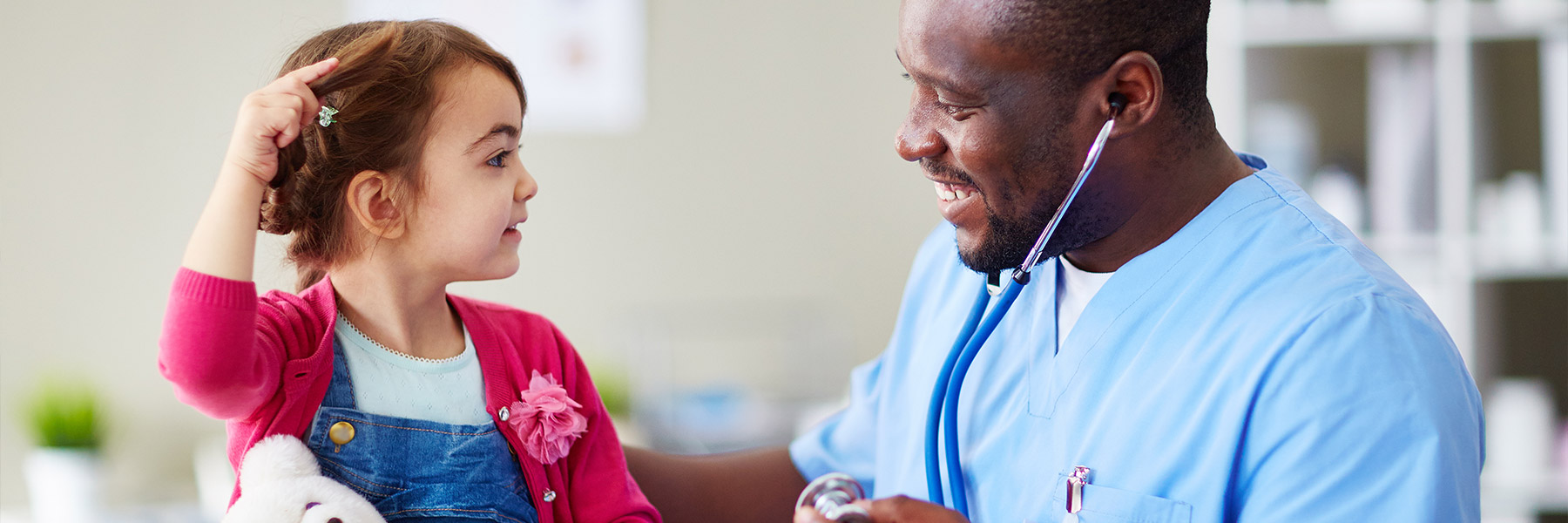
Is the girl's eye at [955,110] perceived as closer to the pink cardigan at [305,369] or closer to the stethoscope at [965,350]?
the stethoscope at [965,350]

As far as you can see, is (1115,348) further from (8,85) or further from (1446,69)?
(8,85)

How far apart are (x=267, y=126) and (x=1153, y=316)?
0.73 m

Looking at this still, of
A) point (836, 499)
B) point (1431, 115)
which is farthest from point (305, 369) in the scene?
point (1431, 115)

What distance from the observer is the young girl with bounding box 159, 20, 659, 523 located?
35.0 inches

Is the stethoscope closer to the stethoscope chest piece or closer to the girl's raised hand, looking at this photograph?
the stethoscope chest piece

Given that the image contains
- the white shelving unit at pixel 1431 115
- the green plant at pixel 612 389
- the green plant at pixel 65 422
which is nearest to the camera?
the white shelving unit at pixel 1431 115

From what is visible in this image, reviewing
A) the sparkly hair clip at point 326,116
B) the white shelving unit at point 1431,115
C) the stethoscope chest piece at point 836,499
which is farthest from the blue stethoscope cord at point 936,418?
the white shelving unit at point 1431,115

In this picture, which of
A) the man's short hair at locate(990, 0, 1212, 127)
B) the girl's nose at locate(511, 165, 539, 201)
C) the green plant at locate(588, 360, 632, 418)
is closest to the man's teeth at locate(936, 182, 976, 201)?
the man's short hair at locate(990, 0, 1212, 127)

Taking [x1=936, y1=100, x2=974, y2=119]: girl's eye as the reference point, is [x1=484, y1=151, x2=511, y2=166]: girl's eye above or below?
below

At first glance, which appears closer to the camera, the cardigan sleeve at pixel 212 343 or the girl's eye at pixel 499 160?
the cardigan sleeve at pixel 212 343

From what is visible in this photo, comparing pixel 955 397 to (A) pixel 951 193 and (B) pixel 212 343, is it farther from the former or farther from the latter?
(B) pixel 212 343

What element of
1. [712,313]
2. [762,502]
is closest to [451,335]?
[762,502]

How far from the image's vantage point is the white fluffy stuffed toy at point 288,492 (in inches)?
31.7

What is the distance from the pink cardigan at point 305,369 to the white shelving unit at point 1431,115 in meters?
1.62
